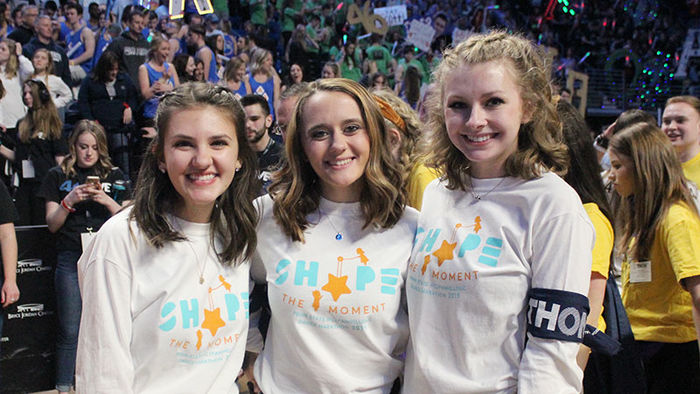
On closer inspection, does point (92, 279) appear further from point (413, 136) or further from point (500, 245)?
point (413, 136)

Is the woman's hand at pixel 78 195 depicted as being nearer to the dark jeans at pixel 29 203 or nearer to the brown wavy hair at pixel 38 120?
the dark jeans at pixel 29 203

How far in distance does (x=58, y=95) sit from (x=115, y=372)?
5.63 m

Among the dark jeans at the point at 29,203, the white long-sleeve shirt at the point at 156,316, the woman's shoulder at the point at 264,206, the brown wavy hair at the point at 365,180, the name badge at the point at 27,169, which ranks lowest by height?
the dark jeans at the point at 29,203

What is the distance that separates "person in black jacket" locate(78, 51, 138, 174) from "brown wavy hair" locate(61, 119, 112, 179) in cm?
194

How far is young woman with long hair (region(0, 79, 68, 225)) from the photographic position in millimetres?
5461

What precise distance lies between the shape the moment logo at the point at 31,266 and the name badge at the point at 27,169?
199cm

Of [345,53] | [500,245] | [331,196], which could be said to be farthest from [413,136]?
[345,53]

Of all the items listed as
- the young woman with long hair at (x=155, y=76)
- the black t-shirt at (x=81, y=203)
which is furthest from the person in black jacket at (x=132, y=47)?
the black t-shirt at (x=81, y=203)

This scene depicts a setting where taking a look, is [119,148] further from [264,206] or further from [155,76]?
[264,206]

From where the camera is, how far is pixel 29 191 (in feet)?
18.2

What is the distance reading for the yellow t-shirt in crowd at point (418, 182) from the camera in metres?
2.31

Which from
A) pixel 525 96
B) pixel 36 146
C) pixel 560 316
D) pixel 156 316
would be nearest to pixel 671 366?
pixel 560 316

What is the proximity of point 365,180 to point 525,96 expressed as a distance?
0.52m

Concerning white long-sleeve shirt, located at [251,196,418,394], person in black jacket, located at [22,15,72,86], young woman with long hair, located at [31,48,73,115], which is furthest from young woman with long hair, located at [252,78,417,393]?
person in black jacket, located at [22,15,72,86]
